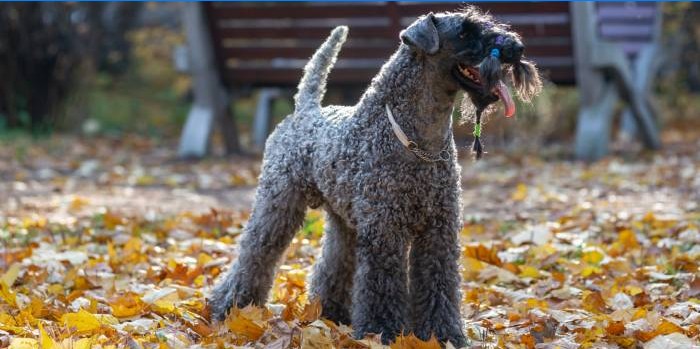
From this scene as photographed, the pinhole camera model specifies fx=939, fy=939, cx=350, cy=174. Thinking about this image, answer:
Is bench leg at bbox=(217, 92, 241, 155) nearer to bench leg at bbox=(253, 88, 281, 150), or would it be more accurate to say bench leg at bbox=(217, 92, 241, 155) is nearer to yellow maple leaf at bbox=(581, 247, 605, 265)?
bench leg at bbox=(253, 88, 281, 150)

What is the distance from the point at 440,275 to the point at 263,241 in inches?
31.7

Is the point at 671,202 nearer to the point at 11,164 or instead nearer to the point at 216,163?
the point at 216,163

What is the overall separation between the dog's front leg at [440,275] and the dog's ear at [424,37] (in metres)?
0.52

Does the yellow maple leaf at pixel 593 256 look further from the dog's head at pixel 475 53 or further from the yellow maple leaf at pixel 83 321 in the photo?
Result: the yellow maple leaf at pixel 83 321

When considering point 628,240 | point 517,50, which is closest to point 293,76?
point 628,240

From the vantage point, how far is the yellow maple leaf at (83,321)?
3.31 meters

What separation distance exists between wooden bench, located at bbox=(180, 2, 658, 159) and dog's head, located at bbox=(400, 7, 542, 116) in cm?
491

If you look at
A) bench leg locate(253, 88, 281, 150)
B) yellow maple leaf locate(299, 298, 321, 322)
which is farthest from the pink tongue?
bench leg locate(253, 88, 281, 150)

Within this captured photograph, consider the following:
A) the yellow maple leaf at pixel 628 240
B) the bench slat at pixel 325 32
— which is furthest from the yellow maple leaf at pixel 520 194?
the bench slat at pixel 325 32

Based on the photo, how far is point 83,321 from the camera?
10.9 ft

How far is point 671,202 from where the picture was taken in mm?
6230

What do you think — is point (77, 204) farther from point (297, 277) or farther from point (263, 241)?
point (263, 241)

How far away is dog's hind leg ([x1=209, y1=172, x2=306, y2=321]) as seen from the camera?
12.3 feet

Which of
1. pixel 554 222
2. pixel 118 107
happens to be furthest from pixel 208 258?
pixel 118 107
